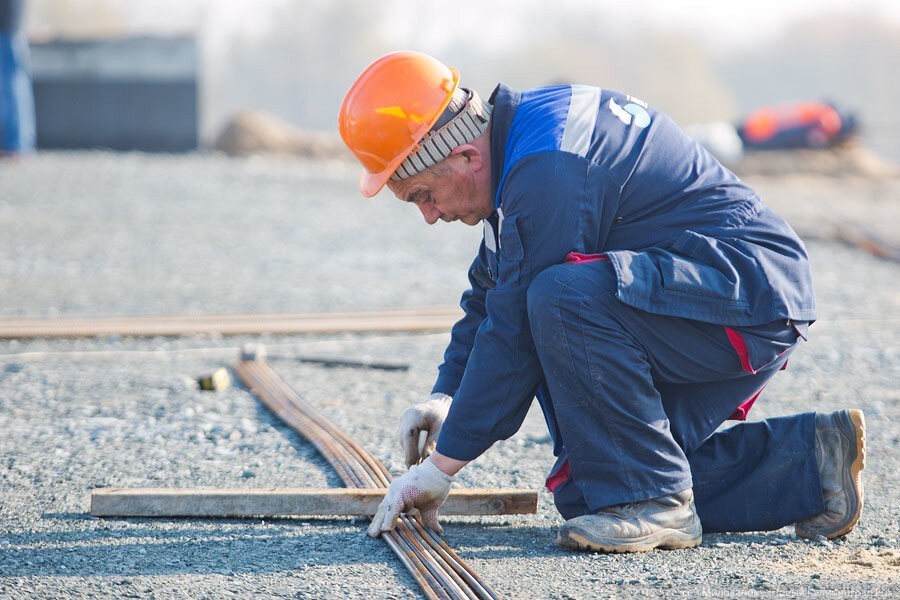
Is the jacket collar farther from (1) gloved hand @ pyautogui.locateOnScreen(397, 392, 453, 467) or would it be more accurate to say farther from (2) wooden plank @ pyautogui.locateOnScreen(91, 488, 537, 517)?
(2) wooden plank @ pyautogui.locateOnScreen(91, 488, 537, 517)

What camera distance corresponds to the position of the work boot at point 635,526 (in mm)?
2855

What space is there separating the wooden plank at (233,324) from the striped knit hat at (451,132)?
3.47m

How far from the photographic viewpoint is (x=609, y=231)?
2.90m

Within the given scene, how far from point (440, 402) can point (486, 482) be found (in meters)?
0.55

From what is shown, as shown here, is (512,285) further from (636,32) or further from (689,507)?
(636,32)

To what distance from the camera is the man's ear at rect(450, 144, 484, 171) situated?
2.90 metres

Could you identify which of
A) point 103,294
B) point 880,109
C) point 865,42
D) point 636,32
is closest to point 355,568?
point 103,294

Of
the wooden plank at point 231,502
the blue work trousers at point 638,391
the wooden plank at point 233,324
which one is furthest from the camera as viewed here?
the wooden plank at point 233,324

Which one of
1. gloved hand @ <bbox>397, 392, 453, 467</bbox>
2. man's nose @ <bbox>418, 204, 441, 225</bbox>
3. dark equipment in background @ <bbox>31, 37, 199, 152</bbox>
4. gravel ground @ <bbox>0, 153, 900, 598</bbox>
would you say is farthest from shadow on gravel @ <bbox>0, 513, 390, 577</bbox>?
dark equipment in background @ <bbox>31, 37, 199, 152</bbox>

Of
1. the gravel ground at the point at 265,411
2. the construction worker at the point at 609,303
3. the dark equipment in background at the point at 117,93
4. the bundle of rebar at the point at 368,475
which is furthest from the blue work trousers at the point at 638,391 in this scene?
the dark equipment in background at the point at 117,93

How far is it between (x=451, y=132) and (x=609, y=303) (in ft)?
2.07

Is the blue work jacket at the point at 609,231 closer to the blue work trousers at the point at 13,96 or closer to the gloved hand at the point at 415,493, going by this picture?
the gloved hand at the point at 415,493

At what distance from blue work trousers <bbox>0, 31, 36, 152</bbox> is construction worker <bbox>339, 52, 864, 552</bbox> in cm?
909

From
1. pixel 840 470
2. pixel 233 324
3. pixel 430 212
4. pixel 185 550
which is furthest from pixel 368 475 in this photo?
pixel 233 324
